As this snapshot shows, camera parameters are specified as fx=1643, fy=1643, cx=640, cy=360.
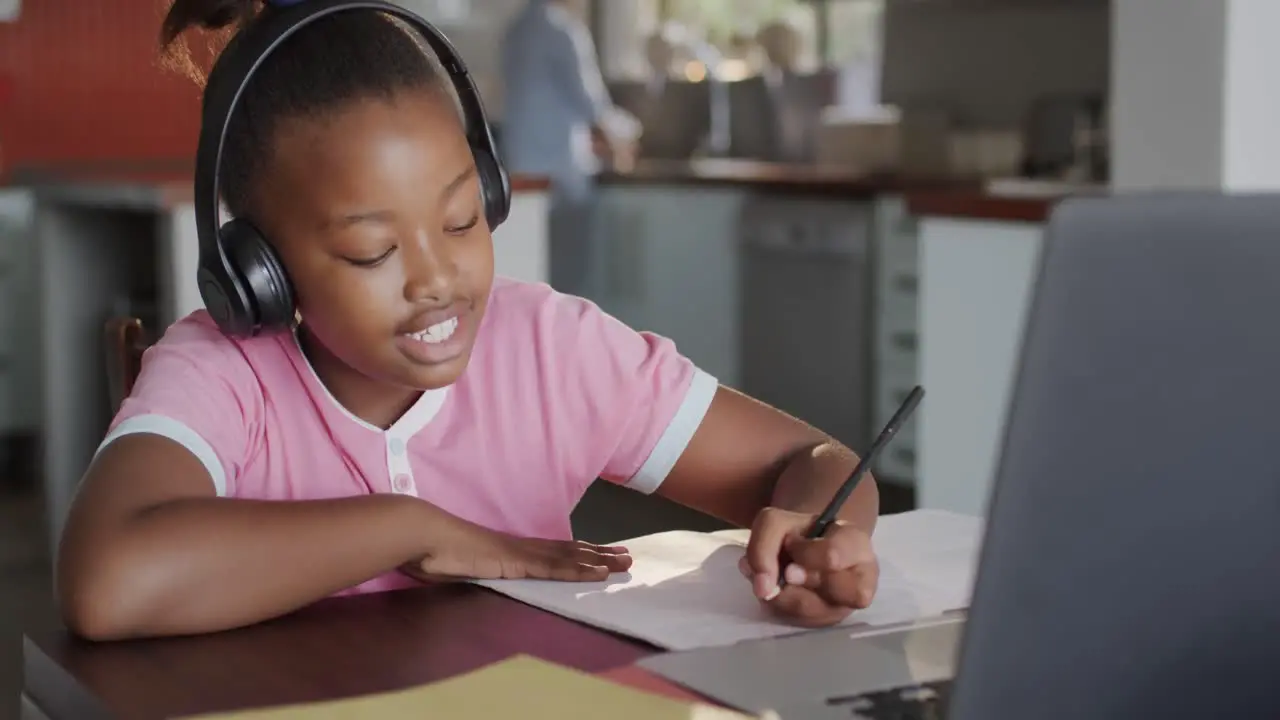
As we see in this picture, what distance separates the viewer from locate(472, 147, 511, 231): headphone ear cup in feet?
4.09

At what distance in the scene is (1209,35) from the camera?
90.4 inches

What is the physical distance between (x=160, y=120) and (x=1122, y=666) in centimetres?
547

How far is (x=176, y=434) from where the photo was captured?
111 cm

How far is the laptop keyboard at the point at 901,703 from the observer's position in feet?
2.48

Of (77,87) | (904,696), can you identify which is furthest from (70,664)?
(77,87)

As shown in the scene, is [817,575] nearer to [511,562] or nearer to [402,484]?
[511,562]

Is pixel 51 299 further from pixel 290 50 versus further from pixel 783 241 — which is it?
pixel 290 50

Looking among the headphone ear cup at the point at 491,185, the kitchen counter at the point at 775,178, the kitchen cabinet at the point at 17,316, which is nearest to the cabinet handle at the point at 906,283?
the kitchen counter at the point at 775,178

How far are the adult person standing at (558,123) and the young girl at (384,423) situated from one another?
411 cm

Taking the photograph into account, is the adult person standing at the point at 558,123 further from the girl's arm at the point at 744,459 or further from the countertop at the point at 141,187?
the girl's arm at the point at 744,459

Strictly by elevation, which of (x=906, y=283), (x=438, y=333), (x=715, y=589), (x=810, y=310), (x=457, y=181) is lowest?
(x=810, y=310)

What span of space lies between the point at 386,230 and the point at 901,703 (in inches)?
19.9

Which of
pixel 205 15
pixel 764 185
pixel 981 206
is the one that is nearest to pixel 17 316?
pixel 764 185

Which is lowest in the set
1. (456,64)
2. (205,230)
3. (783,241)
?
(783,241)
